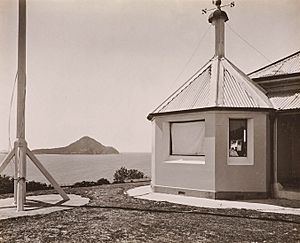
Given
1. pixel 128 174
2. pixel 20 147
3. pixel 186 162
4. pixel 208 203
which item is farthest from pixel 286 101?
pixel 128 174

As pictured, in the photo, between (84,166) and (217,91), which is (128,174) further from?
(217,91)

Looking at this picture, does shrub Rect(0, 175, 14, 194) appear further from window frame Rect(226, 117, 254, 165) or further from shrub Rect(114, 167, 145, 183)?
shrub Rect(114, 167, 145, 183)

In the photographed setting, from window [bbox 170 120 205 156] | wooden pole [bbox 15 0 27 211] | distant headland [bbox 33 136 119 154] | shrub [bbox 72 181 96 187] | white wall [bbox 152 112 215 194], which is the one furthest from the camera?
shrub [bbox 72 181 96 187]

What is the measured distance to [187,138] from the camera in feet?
41.0

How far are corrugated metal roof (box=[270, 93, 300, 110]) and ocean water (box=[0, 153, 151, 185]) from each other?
210 inches

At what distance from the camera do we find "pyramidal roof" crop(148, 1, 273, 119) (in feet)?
39.4

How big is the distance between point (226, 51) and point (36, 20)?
26.4 ft

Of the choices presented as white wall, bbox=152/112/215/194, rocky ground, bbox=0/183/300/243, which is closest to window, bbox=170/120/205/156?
white wall, bbox=152/112/215/194

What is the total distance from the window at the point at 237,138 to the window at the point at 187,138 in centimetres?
85

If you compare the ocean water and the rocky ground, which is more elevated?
the ocean water

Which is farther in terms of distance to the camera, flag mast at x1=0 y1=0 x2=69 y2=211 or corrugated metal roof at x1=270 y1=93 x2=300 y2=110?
corrugated metal roof at x1=270 y1=93 x2=300 y2=110

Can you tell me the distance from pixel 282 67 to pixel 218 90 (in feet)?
8.25

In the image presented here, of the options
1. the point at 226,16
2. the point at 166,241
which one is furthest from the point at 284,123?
the point at 166,241

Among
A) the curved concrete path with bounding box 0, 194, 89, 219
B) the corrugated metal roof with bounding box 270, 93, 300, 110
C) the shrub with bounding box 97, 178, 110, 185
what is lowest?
the shrub with bounding box 97, 178, 110, 185
